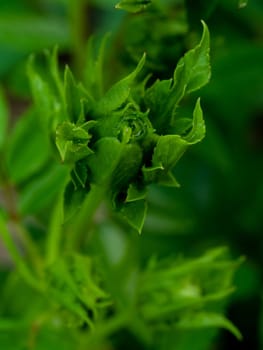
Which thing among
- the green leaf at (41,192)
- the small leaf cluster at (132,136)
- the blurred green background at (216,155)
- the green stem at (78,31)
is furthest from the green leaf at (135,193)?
the green stem at (78,31)

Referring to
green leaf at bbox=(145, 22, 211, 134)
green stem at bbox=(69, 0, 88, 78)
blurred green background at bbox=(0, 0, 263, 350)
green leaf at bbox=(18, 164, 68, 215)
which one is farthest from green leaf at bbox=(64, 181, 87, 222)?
green stem at bbox=(69, 0, 88, 78)

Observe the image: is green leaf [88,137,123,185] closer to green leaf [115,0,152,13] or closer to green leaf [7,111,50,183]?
green leaf [115,0,152,13]

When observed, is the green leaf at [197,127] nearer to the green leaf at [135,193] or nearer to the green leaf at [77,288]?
the green leaf at [135,193]

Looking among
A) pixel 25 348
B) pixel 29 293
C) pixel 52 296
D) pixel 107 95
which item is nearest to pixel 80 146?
pixel 107 95

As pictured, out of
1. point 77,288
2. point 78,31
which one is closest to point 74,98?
point 77,288

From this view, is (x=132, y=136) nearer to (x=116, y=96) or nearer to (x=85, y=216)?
(x=116, y=96)

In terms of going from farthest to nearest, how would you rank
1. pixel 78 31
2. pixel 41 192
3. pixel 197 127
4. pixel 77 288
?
pixel 78 31
pixel 41 192
pixel 77 288
pixel 197 127
